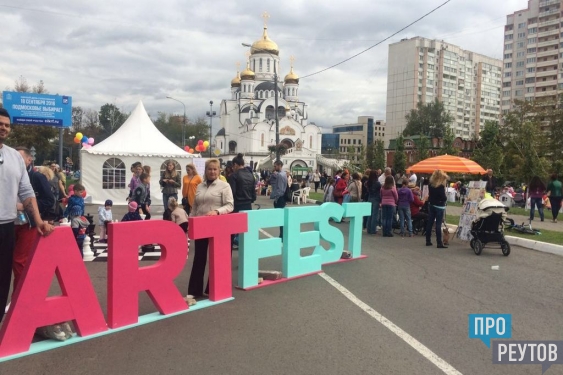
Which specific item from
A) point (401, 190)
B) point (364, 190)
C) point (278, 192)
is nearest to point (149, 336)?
point (278, 192)

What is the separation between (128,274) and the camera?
4.84 meters

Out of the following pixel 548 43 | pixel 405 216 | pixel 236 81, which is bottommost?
pixel 405 216

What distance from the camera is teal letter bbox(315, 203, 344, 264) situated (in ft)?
25.8

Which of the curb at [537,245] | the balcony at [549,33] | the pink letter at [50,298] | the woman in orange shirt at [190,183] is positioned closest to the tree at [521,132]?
the curb at [537,245]

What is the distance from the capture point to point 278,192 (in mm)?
12047

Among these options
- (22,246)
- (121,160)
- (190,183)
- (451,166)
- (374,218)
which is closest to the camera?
(22,246)

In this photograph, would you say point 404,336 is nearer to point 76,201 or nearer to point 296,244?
point 296,244

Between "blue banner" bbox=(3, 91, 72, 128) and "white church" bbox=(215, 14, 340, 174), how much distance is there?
5901cm

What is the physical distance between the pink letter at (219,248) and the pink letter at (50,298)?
149 centimetres

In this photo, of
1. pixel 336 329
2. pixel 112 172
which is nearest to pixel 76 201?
pixel 336 329

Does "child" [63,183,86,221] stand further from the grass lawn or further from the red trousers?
the grass lawn

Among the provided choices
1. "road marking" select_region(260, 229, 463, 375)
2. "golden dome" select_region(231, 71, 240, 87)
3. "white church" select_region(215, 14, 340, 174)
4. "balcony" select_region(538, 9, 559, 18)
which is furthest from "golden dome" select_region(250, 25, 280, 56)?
"road marking" select_region(260, 229, 463, 375)

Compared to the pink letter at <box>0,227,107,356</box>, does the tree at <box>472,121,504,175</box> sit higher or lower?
higher

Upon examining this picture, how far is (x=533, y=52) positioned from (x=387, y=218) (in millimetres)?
99748
